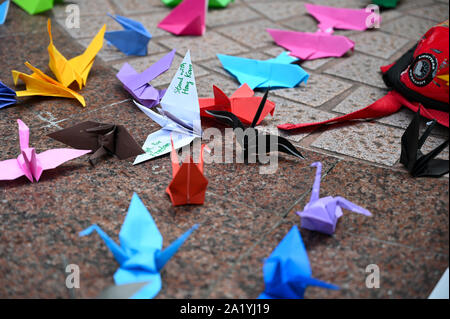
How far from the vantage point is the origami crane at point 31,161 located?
1136mm

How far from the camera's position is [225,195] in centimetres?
115

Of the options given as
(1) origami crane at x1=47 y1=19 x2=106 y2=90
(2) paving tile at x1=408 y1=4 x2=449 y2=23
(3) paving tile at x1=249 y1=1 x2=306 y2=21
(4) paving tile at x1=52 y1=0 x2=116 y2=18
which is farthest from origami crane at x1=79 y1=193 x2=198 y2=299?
(2) paving tile at x1=408 y1=4 x2=449 y2=23

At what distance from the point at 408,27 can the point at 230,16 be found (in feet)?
3.08

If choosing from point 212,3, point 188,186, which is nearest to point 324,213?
point 188,186

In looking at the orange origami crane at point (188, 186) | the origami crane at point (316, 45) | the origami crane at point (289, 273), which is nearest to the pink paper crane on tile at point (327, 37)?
the origami crane at point (316, 45)

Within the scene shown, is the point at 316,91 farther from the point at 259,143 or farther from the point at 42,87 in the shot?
the point at 42,87

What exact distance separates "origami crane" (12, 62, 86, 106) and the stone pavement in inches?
1.2

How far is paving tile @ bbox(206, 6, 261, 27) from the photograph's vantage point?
93.4 inches

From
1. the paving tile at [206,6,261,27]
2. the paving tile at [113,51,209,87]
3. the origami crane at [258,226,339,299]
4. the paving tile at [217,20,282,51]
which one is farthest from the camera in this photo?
the paving tile at [206,6,261,27]

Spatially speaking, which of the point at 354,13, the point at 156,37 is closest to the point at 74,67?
the point at 156,37

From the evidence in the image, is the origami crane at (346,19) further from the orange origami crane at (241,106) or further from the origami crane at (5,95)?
the origami crane at (5,95)

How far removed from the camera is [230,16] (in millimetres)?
2465

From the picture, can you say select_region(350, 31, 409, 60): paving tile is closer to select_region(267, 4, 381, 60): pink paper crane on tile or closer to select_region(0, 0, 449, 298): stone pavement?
select_region(267, 4, 381, 60): pink paper crane on tile
